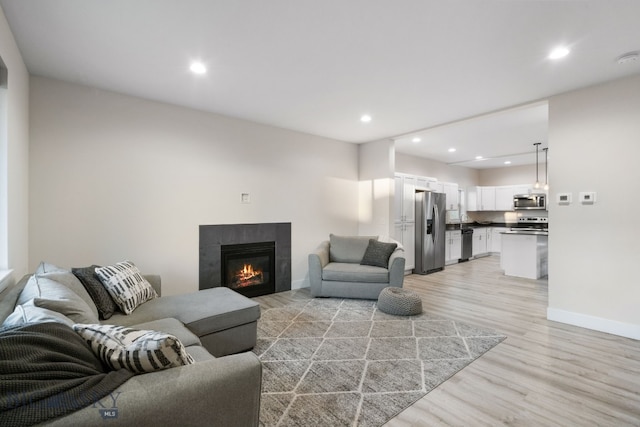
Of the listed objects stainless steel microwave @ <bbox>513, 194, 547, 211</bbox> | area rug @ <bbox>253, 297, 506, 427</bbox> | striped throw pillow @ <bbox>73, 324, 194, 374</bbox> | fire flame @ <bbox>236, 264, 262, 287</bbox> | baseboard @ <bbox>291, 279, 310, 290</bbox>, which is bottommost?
area rug @ <bbox>253, 297, 506, 427</bbox>

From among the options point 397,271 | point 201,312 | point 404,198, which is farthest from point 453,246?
point 201,312

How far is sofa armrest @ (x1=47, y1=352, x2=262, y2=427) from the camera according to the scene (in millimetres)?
967

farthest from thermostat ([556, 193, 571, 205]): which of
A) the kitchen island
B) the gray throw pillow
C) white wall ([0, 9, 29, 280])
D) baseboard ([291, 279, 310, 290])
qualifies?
white wall ([0, 9, 29, 280])

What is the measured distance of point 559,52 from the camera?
2.47 meters

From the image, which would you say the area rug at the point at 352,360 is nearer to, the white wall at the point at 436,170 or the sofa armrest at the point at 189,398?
the sofa armrest at the point at 189,398

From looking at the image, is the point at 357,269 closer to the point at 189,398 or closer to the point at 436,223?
the point at 436,223

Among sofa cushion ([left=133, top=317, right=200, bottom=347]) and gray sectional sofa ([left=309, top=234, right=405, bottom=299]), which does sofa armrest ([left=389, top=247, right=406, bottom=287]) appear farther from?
sofa cushion ([left=133, top=317, right=200, bottom=347])

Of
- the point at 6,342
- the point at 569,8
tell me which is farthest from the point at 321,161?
the point at 6,342

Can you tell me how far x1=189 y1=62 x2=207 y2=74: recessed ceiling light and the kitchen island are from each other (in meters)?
5.97

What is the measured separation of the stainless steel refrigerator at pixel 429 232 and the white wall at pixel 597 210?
267 centimetres

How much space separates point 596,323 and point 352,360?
2673 mm

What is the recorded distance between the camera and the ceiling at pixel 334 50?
1979 millimetres

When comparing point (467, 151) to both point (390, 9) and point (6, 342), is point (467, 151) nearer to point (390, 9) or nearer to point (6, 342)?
point (390, 9)

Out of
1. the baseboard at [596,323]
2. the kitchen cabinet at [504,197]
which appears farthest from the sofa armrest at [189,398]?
the kitchen cabinet at [504,197]
